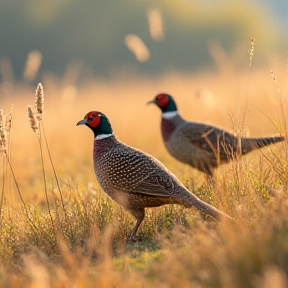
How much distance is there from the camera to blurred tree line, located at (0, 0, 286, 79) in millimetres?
33125

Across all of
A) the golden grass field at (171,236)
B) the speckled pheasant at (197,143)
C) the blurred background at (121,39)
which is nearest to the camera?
the golden grass field at (171,236)

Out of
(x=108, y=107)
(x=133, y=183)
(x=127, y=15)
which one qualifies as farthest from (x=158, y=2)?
(x=133, y=183)

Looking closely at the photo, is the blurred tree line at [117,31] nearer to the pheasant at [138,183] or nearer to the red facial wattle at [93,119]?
the red facial wattle at [93,119]

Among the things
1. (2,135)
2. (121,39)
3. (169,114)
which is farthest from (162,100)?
(121,39)

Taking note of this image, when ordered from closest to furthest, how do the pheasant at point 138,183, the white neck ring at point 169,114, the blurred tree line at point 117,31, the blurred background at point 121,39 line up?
the pheasant at point 138,183, the white neck ring at point 169,114, the blurred background at point 121,39, the blurred tree line at point 117,31

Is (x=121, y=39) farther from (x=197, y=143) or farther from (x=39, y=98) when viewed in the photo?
(x=39, y=98)

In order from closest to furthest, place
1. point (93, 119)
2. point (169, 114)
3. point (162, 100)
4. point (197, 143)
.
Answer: point (93, 119)
point (197, 143)
point (169, 114)
point (162, 100)

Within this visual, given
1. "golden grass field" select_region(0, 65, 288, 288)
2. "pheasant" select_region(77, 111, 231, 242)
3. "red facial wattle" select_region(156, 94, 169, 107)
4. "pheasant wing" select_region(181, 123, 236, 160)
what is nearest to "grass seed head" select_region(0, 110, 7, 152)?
"golden grass field" select_region(0, 65, 288, 288)

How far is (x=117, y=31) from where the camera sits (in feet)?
119

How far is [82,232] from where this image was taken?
5.14 metres

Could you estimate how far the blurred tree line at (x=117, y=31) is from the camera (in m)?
33.1

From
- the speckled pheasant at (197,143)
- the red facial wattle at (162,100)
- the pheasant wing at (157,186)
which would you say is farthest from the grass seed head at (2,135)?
the red facial wattle at (162,100)

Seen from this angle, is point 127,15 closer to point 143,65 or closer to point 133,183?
point 143,65

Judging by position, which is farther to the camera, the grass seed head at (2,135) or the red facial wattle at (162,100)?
the red facial wattle at (162,100)
